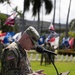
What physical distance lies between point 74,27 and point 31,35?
202 feet

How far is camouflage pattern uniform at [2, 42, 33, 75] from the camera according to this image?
511 cm

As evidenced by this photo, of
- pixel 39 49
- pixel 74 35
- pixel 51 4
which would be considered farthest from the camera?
pixel 51 4

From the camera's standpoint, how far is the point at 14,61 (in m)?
5.11

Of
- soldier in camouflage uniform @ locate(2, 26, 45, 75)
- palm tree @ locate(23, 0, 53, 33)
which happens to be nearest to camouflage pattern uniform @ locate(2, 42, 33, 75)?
soldier in camouflage uniform @ locate(2, 26, 45, 75)

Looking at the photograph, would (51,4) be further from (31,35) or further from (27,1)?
(31,35)

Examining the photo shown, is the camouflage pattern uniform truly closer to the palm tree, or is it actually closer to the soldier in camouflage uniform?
the soldier in camouflage uniform

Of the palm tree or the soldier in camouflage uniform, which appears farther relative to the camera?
the palm tree

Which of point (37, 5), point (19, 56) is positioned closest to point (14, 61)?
point (19, 56)

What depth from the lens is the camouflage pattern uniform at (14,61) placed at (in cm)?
511

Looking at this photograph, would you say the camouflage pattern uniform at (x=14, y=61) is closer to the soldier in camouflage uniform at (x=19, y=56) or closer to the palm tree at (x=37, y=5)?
the soldier in camouflage uniform at (x=19, y=56)

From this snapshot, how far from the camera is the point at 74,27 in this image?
66312 millimetres

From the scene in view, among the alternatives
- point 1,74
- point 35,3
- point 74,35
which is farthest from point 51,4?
point 1,74

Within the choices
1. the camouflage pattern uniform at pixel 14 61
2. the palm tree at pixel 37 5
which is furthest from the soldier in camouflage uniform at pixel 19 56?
the palm tree at pixel 37 5

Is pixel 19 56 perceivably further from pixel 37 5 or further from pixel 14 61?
pixel 37 5
